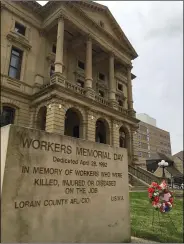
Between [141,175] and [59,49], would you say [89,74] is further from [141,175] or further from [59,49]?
[141,175]

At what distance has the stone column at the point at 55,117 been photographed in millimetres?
19609

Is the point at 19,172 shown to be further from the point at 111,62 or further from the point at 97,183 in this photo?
the point at 111,62

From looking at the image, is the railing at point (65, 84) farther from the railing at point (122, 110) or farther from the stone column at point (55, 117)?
the railing at point (122, 110)

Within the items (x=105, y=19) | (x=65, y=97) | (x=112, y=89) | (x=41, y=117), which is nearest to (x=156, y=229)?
(x=65, y=97)

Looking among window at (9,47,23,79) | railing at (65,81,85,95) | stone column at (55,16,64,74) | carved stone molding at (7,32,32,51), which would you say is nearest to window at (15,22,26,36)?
carved stone molding at (7,32,32,51)

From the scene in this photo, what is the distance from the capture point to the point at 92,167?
5.39 meters

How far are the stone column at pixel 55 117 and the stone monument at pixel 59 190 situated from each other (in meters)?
14.1

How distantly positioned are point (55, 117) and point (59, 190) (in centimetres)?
1552

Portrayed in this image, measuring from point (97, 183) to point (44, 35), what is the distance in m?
24.0

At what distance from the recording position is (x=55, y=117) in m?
19.8

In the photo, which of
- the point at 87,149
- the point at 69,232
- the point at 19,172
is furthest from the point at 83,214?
the point at 19,172

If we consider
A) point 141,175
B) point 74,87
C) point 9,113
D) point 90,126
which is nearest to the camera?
point 9,113

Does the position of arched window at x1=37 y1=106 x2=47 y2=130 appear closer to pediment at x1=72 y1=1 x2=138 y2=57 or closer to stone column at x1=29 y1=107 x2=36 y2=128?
stone column at x1=29 y1=107 x2=36 y2=128

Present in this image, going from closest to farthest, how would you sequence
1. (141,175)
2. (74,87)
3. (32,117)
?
1. (74,87)
2. (32,117)
3. (141,175)
